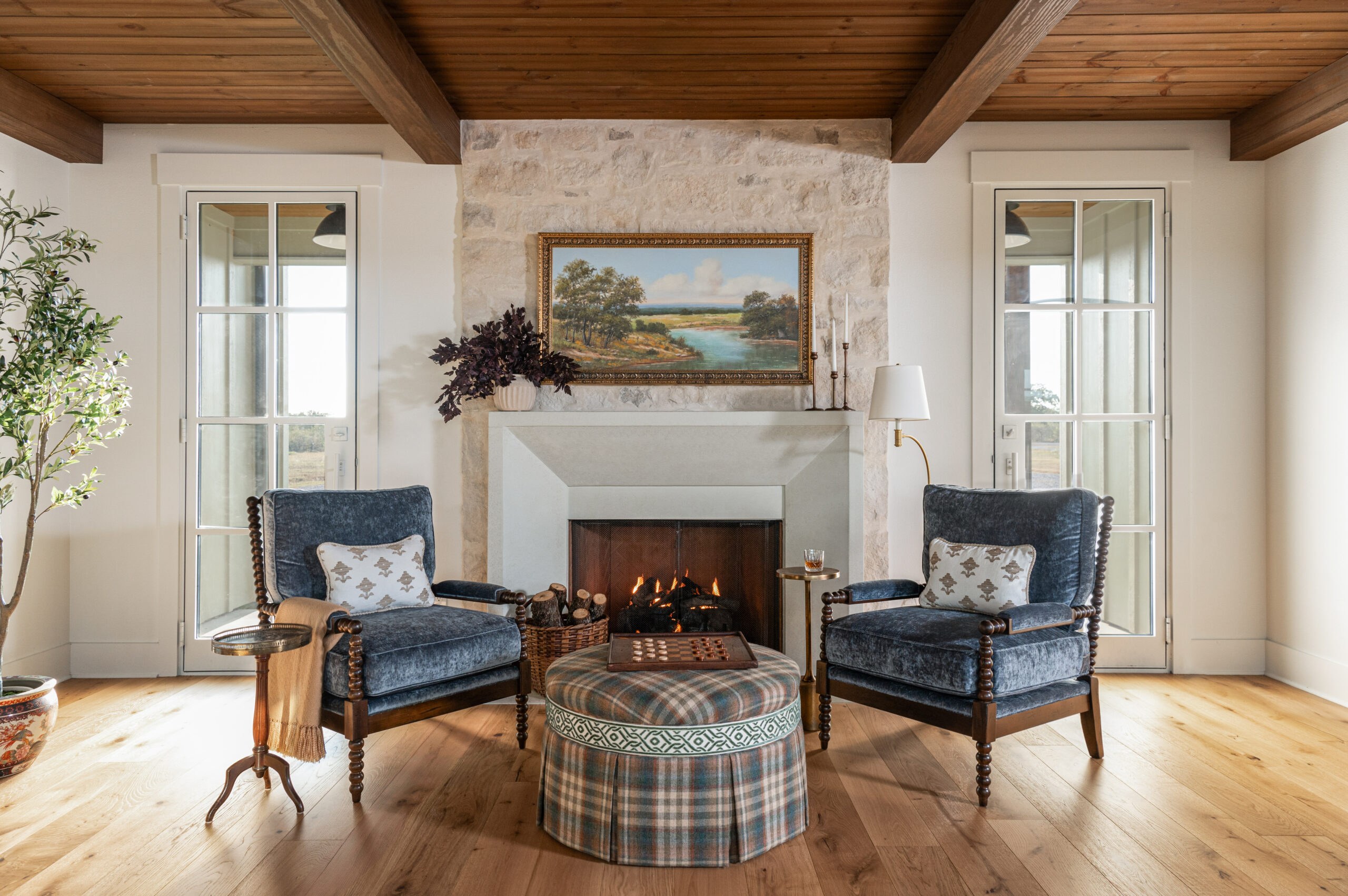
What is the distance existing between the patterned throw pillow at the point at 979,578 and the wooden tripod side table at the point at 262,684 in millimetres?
2305

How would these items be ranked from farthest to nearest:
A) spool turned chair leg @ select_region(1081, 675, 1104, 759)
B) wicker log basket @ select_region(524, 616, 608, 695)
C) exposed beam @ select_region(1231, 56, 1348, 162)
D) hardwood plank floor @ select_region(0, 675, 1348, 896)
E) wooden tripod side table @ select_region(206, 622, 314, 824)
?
wicker log basket @ select_region(524, 616, 608, 695), exposed beam @ select_region(1231, 56, 1348, 162), spool turned chair leg @ select_region(1081, 675, 1104, 759), wooden tripod side table @ select_region(206, 622, 314, 824), hardwood plank floor @ select_region(0, 675, 1348, 896)

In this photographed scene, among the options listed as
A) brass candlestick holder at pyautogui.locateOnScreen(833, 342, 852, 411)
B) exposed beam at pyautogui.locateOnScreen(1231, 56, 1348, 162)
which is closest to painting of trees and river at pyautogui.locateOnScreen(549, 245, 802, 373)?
brass candlestick holder at pyautogui.locateOnScreen(833, 342, 852, 411)

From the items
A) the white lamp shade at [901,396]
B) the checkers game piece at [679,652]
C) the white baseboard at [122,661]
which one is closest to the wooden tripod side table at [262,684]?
the checkers game piece at [679,652]

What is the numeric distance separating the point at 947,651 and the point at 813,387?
65.8 inches

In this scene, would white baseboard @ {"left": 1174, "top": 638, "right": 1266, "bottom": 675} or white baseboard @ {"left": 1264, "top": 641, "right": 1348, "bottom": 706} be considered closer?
white baseboard @ {"left": 1264, "top": 641, "right": 1348, "bottom": 706}

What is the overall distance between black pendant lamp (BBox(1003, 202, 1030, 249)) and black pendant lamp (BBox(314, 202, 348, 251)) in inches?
135

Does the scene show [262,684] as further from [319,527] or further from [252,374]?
[252,374]

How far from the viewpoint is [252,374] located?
160 inches

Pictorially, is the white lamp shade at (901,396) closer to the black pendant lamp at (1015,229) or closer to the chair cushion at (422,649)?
the black pendant lamp at (1015,229)

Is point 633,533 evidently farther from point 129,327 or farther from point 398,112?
point 129,327

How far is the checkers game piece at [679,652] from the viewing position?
94.9 inches

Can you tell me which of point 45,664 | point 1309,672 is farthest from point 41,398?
point 1309,672

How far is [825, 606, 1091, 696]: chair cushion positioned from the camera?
261 centimetres

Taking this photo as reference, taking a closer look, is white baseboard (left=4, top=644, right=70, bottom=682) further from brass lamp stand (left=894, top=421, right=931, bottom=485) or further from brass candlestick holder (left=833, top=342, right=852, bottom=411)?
brass lamp stand (left=894, top=421, right=931, bottom=485)
